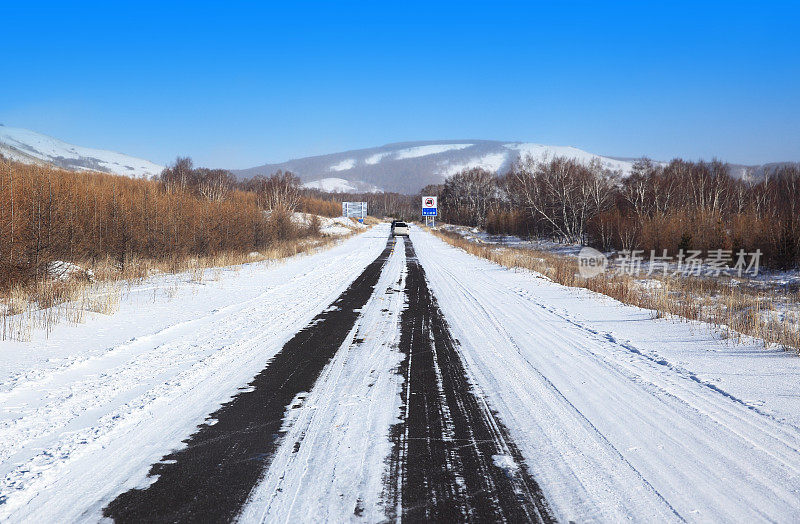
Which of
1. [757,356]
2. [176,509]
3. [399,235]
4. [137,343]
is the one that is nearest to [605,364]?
[757,356]

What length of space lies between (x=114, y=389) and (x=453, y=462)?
3779 mm

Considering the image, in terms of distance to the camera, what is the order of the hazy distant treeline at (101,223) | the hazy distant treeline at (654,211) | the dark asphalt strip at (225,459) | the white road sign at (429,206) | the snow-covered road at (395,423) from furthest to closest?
the white road sign at (429,206)
the hazy distant treeline at (654,211)
the hazy distant treeline at (101,223)
the snow-covered road at (395,423)
the dark asphalt strip at (225,459)

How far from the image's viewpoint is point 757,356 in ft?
20.6

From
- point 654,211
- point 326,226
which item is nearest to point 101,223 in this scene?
point 654,211

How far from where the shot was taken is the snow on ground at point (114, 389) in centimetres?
311

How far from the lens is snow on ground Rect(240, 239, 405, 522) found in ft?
9.30

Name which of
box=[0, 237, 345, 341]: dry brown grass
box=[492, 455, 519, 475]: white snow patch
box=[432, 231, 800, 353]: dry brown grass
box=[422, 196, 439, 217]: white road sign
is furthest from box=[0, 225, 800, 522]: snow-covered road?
box=[422, 196, 439, 217]: white road sign

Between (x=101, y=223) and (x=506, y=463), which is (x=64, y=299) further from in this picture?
(x=506, y=463)

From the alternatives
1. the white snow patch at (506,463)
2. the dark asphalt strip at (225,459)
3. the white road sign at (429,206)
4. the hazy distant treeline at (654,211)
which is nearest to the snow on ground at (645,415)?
the white snow patch at (506,463)

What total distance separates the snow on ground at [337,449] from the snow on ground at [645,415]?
1.12 metres

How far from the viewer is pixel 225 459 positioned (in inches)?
136

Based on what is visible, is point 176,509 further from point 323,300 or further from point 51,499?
point 323,300

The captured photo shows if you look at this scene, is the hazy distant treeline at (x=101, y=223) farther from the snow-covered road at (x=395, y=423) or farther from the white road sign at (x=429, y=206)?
the white road sign at (x=429, y=206)

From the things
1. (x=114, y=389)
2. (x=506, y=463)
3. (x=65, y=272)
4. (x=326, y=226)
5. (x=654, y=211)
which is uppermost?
(x=654, y=211)
